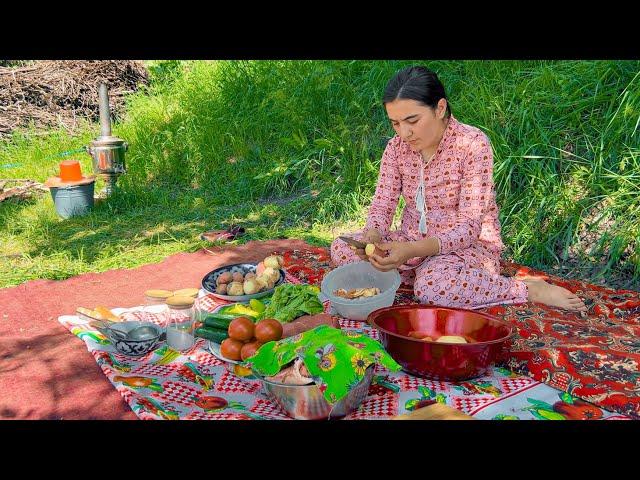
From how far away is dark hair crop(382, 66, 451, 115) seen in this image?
131 inches

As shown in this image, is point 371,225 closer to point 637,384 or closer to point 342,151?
point 637,384

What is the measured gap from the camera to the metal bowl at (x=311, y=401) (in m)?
2.50

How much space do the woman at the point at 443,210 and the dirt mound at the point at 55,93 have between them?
21.3ft

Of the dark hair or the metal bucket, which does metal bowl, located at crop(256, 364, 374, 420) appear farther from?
the metal bucket

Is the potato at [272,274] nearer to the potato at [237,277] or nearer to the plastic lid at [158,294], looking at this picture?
the potato at [237,277]

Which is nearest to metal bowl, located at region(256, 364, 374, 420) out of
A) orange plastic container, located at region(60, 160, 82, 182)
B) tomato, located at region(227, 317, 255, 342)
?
tomato, located at region(227, 317, 255, 342)

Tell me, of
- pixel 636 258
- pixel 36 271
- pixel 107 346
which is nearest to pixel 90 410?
pixel 107 346

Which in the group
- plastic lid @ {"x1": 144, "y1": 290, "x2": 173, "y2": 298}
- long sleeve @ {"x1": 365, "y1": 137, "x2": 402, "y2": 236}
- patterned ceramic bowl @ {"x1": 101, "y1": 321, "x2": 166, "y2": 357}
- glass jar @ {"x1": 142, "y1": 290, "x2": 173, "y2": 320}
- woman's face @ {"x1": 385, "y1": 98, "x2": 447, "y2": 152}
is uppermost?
woman's face @ {"x1": 385, "y1": 98, "x2": 447, "y2": 152}

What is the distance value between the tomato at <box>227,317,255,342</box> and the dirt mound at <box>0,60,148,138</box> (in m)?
6.82

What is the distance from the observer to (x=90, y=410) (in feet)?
8.91

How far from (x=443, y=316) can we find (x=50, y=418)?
1801 millimetres

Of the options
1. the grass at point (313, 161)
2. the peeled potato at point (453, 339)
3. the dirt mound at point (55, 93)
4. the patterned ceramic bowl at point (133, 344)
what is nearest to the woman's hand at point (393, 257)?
the peeled potato at point (453, 339)

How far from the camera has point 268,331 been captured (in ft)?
9.71

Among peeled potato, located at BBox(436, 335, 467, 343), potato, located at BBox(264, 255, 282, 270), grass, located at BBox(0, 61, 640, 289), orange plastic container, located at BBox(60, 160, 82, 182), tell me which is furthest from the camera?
orange plastic container, located at BBox(60, 160, 82, 182)
